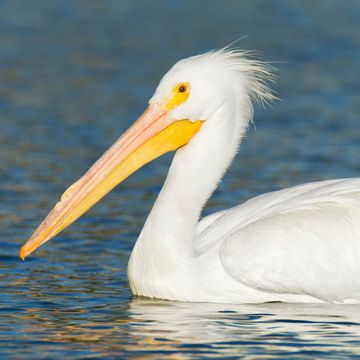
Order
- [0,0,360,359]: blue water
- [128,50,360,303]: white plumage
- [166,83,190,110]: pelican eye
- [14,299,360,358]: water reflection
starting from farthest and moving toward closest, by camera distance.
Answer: [166,83,190,110]: pelican eye → [128,50,360,303]: white plumage → [0,0,360,359]: blue water → [14,299,360,358]: water reflection

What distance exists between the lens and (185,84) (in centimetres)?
796

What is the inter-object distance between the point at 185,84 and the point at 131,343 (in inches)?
73.8

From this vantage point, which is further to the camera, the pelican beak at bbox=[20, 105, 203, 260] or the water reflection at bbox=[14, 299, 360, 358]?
the pelican beak at bbox=[20, 105, 203, 260]

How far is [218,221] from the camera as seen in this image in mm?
8273

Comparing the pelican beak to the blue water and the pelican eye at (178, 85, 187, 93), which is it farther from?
the blue water

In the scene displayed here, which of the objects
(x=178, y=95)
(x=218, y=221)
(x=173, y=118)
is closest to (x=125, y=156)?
(x=173, y=118)

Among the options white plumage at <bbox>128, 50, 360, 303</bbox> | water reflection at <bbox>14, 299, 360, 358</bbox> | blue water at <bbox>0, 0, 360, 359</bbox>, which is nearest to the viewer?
water reflection at <bbox>14, 299, 360, 358</bbox>

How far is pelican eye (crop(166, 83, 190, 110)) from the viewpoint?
7957mm

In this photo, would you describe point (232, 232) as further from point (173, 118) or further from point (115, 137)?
point (115, 137)

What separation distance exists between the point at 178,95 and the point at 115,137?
5.93 metres

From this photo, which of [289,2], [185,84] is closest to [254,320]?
[185,84]

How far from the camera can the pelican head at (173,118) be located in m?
7.96

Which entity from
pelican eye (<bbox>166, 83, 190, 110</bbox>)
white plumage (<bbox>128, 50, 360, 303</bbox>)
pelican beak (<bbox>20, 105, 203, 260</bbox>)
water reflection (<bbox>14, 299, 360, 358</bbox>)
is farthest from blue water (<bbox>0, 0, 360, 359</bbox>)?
pelican eye (<bbox>166, 83, 190, 110</bbox>)

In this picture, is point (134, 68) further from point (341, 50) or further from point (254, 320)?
point (254, 320)
